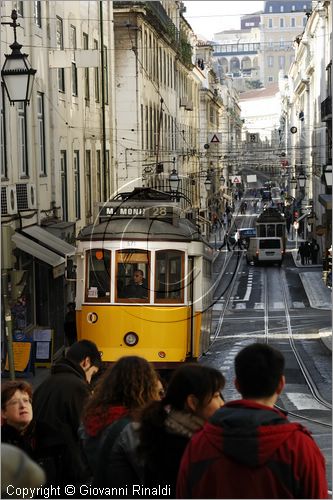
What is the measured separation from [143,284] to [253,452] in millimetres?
11057

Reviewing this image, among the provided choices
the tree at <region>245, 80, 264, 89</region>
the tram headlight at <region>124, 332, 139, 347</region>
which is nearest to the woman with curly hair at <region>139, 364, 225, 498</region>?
the tram headlight at <region>124, 332, 139, 347</region>

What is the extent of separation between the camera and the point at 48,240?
19641 millimetres

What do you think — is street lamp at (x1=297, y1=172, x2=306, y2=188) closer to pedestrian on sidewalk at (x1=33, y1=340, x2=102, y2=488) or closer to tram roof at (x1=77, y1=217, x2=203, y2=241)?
tram roof at (x1=77, y1=217, x2=203, y2=241)

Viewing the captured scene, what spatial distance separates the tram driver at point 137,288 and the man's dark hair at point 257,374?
10628 mm

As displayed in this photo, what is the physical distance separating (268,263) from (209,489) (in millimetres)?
44444

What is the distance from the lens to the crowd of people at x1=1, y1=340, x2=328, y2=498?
13.8 ft

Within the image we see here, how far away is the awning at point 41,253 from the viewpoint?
1819 centimetres

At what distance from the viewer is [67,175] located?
77.4ft

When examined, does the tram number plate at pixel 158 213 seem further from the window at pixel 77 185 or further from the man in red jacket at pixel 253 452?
the man in red jacket at pixel 253 452

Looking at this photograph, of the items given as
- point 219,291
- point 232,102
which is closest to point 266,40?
point 232,102

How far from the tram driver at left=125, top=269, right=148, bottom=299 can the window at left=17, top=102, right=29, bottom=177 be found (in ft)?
16.5

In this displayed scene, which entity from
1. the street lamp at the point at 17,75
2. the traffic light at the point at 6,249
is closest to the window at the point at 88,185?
the traffic light at the point at 6,249

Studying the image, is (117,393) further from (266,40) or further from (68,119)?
(266,40)

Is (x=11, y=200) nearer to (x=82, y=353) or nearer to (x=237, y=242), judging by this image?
(x=82, y=353)
